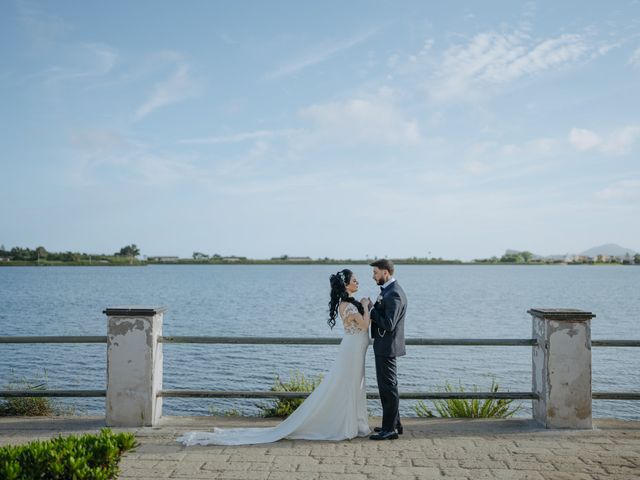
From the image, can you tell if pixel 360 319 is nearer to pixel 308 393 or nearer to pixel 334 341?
pixel 334 341

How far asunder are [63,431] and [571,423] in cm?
601

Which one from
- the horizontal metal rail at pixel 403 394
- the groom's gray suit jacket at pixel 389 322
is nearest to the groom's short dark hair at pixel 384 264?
the groom's gray suit jacket at pixel 389 322

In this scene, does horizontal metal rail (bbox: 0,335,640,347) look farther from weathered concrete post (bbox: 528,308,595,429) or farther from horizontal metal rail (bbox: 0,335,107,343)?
weathered concrete post (bbox: 528,308,595,429)

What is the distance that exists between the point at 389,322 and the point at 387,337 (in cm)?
28

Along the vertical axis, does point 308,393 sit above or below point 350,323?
below

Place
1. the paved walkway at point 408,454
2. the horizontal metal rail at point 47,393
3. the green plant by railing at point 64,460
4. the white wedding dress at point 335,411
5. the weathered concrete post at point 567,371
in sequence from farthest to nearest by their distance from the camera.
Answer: the horizontal metal rail at point 47,393 → the weathered concrete post at point 567,371 → the white wedding dress at point 335,411 → the paved walkway at point 408,454 → the green plant by railing at point 64,460

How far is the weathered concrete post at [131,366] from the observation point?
7.43 m

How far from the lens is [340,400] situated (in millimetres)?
7035

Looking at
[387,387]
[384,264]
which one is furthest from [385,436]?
[384,264]

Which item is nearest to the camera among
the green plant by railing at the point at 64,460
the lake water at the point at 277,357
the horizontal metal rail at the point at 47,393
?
the green plant by railing at the point at 64,460

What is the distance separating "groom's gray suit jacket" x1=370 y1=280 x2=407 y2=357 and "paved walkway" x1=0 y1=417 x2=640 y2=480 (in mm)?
1027

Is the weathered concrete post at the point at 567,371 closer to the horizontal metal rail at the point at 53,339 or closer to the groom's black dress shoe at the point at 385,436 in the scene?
the groom's black dress shoe at the point at 385,436

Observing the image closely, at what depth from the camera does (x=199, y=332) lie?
3553 centimetres

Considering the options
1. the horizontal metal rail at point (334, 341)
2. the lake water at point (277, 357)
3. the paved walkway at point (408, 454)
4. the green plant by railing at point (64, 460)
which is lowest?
the lake water at point (277, 357)
